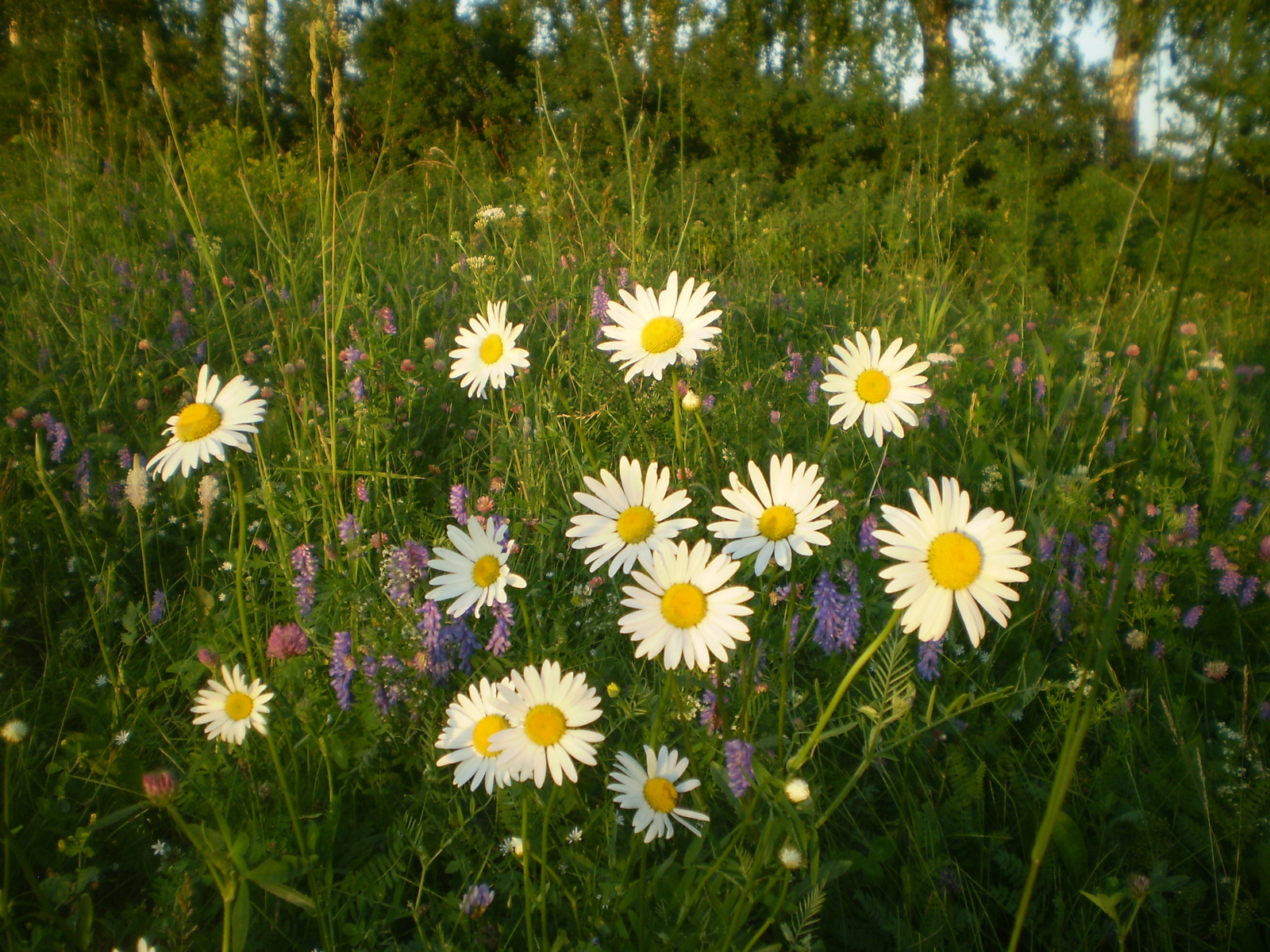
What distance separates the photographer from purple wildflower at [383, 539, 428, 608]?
1466 mm

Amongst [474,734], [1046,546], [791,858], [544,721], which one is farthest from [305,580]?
[1046,546]

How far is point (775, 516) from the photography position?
1.06m

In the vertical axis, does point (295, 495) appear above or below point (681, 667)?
above

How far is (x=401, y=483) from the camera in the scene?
85.1 inches

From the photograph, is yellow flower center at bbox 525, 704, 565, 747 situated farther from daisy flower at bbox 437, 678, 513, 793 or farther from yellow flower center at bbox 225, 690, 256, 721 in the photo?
yellow flower center at bbox 225, 690, 256, 721

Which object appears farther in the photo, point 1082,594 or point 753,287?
point 753,287

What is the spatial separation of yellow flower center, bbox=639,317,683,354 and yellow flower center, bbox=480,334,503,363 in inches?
12.3

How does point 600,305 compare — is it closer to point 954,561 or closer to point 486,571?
point 486,571

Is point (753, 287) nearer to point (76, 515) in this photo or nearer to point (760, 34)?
point (76, 515)

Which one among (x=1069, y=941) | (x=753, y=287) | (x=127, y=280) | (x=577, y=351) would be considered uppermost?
(x=753, y=287)

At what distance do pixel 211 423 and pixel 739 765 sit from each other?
94 centimetres

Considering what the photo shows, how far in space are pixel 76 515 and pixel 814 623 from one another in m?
2.01

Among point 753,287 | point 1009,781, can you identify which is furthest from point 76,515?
point 753,287

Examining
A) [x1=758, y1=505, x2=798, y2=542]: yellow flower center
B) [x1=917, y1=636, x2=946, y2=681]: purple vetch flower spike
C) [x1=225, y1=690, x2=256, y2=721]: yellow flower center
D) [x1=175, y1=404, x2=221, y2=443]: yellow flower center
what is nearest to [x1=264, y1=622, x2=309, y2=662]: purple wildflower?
[x1=225, y1=690, x2=256, y2=721]: yellow flower center
